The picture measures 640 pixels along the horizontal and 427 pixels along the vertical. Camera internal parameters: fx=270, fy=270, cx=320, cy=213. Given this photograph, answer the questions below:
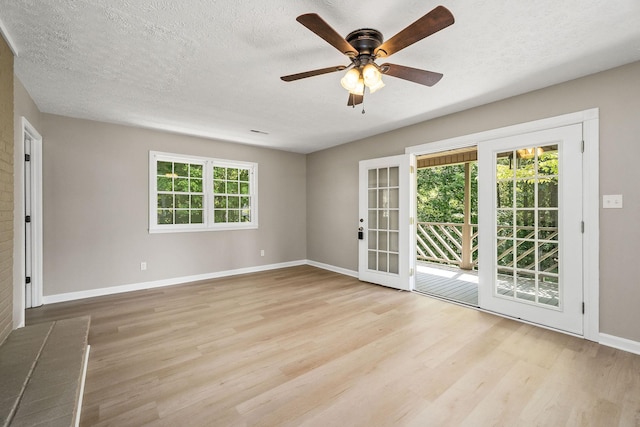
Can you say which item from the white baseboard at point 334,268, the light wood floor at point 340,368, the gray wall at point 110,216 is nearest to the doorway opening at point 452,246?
the light wood floor at point 340,368

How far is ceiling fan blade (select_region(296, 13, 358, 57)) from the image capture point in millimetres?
1439

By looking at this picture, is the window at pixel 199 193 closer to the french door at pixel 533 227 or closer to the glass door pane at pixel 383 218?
the glass door pane at pixel 383 218

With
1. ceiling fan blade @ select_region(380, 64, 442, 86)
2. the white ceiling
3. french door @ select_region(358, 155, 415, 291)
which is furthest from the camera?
french door @ select_region(358, 155, 415, 291)

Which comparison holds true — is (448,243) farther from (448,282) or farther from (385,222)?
(385,222)

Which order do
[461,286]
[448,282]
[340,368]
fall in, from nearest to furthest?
1. [340,368]
2. [461,286]
3. [448,282]

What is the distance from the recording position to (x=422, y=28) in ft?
5.12

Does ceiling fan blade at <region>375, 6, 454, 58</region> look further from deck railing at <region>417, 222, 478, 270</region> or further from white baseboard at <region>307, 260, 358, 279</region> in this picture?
deck railing at <region>417, 222, 478, 270</region>

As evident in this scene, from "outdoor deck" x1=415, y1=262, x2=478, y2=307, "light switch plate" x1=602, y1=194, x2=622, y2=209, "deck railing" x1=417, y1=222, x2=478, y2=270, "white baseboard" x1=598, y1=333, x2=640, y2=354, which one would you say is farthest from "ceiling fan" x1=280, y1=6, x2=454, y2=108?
"deck railing" x1=417, y1=222, x2=478, y2=270

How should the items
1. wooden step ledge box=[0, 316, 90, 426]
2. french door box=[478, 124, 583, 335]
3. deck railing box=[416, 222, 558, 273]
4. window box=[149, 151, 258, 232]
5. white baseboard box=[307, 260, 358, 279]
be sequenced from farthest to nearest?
white baseboard box=[307, 260, 358, 279]
window box=[149, 151, 258, 232]
deck railing box=[416, 222, 558, 273]
french door box=[478, 124, 583, 335]
wooden step ledge box=[0, 316, 90, 426]

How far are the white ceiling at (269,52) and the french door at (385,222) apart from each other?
106cm

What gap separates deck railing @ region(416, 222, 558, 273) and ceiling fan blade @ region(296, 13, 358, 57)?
2.84 m

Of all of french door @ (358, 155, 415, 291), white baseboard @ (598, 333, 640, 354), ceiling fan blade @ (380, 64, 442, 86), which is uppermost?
ceiling fan blade @ (380, 64, 442, 86)

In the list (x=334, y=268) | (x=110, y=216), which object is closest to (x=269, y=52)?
(x=110, y=216)

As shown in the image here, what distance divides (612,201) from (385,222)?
2.65 metres
